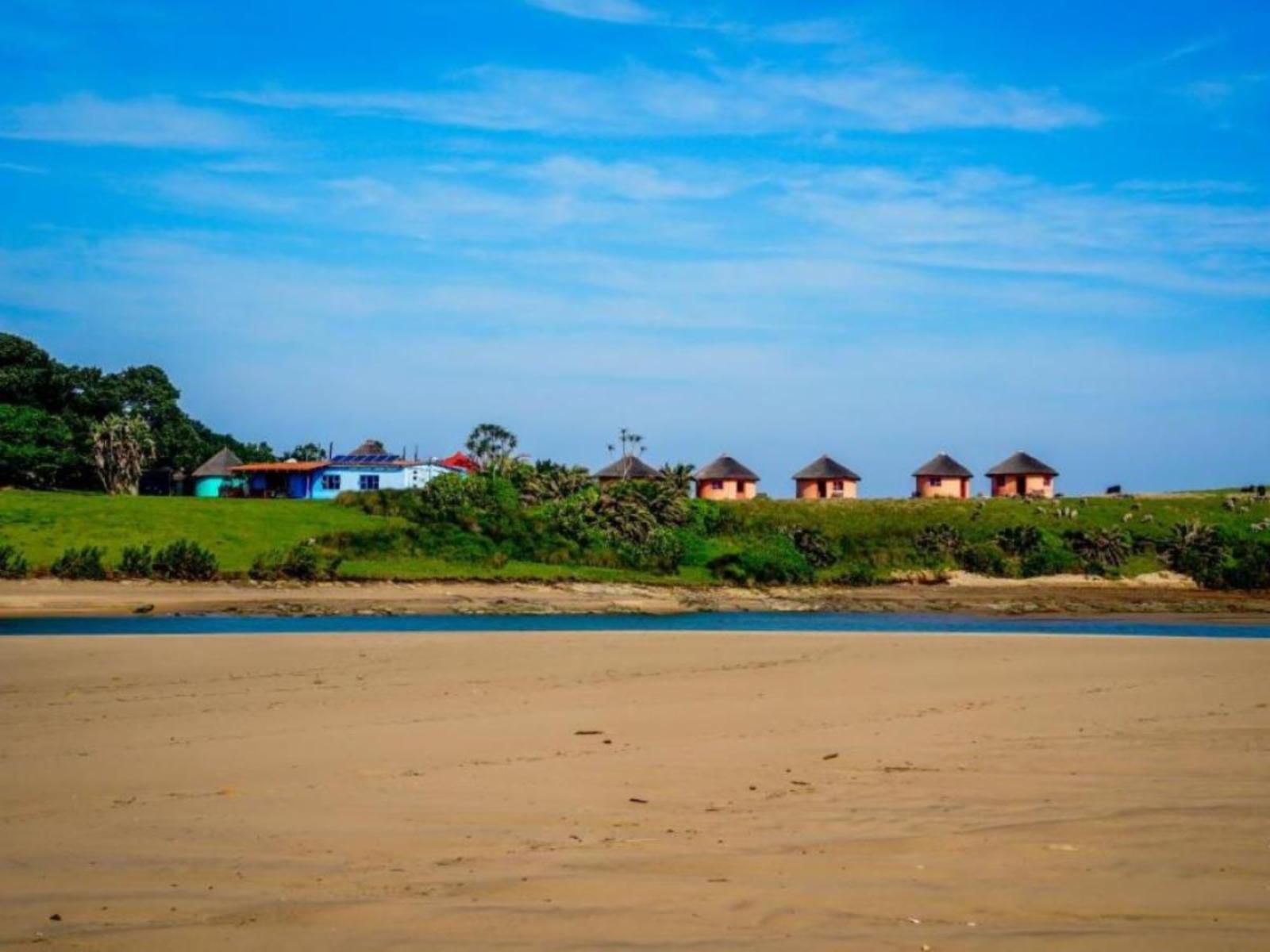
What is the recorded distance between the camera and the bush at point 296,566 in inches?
1713

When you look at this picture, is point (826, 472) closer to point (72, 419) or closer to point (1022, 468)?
point (1022, 468)

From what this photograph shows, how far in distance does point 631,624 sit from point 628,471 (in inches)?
1569

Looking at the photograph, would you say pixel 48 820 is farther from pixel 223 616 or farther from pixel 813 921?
pixel 223 616

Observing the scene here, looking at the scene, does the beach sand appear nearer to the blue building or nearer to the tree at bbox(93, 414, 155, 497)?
the blue building

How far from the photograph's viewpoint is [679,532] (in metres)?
55.9

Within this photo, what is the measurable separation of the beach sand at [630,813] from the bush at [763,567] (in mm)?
34619

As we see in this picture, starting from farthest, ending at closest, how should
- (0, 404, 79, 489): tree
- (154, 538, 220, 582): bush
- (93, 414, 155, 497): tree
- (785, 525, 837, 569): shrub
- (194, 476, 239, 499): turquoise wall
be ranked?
(194, 476, 239, 499): turquoise wall → (93, 414, 155, 497): tree → (0, 404, 79, 489): tree → (785, 525, 837, 569): shrub → (154, 538, 220, 582): bush

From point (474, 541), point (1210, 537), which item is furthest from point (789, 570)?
point (1210, 537)

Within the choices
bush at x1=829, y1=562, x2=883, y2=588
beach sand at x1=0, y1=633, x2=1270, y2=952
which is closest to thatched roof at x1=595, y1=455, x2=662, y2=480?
bush at x1=829, y1=562, x2=883, y2=588

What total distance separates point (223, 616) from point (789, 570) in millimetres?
24705

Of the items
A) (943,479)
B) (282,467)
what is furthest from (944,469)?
(282,467)

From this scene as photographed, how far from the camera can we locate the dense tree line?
65688mm

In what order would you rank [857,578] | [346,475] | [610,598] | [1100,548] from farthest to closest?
[346,475] → [1100,548] → [857,578] → [610,598]

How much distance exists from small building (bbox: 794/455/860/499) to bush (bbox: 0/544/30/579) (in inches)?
1827
